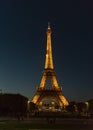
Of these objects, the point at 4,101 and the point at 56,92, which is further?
the point at 56,92

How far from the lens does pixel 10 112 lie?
301 feet

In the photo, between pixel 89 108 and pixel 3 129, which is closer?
pixel 3 129

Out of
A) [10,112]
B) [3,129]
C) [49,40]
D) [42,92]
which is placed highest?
[49,40]

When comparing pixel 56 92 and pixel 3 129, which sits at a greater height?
pixel 56 92

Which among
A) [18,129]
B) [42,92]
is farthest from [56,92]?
[18,129]

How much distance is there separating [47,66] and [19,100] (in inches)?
602

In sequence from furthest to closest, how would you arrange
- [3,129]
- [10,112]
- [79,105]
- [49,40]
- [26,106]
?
[79,105] < [49,40] < [26,106] < [10,112] < [3,129]

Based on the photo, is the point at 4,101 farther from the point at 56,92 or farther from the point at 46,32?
the point at 46,32

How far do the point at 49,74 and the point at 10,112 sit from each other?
19.5 meters

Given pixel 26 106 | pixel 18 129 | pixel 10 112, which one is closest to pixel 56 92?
pixel 26 106

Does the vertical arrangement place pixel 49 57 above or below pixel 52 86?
Result: above

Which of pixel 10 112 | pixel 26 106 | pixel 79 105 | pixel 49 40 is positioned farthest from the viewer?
pixel 79 105

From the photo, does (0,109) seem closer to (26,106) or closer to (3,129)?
(26,106)

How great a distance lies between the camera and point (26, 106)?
99812 mm
